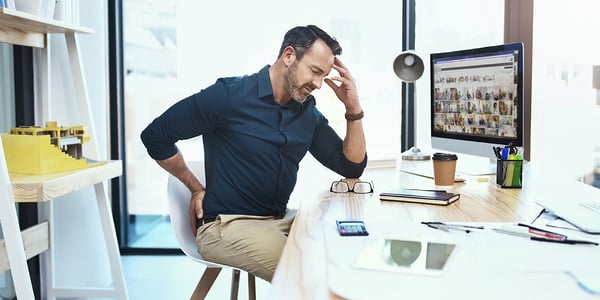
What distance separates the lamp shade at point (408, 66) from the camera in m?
2.77

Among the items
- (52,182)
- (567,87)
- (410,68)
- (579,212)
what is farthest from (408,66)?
(52,182)

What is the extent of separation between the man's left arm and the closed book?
383mm

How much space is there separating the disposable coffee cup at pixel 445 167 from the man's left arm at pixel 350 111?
0.90 ft

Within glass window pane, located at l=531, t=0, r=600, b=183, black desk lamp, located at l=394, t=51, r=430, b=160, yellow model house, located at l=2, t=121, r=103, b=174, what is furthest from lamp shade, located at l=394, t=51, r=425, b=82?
yellow model house, located at l=2, t=121, r=103, b=174

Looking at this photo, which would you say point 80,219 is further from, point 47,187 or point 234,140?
point 234,140

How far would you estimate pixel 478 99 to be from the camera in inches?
91.0

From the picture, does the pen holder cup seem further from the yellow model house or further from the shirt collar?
the yellow model house

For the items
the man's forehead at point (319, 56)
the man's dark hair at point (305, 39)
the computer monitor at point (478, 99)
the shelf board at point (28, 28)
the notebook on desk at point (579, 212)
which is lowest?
the notebook on desk at point (579, 212)

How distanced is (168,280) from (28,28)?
1543 millimetres

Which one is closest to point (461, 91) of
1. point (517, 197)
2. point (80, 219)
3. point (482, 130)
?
point (482, 130)

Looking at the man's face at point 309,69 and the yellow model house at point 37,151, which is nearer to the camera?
the man's face at point 309,69

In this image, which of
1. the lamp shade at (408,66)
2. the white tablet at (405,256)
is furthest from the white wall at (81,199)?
the white tablet at (405,256)

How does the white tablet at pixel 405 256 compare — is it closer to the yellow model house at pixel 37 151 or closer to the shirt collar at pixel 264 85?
the shirt collar at pixel 264 85

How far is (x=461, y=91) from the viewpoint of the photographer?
2406mm
